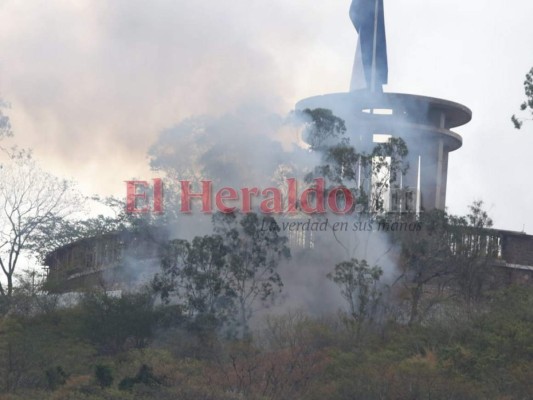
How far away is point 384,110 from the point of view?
164 feet

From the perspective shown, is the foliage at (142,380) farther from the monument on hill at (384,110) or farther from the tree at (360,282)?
the monument on hill at (384,110)

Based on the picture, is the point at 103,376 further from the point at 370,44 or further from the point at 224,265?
the point at 370,44

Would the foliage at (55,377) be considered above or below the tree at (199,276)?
below

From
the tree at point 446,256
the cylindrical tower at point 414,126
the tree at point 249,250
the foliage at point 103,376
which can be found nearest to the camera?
the foliage at point 103,376

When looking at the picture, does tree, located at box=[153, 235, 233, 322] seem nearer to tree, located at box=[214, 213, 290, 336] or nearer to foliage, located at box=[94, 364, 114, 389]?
tree, located at box=[214, 213, 290, 336]

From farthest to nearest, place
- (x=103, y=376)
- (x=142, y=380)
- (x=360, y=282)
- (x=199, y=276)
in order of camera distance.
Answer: (x=199, y=276), (x=360, y=282), (x=103, y=376), (x=142, y=380)

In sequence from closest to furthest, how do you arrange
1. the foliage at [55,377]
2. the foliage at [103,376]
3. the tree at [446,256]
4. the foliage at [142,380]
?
1. the foliage at [142,380]
2. the foliage at [103,376]
3. the foliage at [55,377]
4. the tree at [446,256]

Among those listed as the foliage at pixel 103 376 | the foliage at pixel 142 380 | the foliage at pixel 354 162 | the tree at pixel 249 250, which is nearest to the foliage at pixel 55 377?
the foliage at pixel 103 376

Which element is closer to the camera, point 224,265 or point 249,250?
point 224,265

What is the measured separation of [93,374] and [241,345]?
446 centimetres

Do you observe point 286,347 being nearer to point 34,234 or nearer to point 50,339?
point 50,339

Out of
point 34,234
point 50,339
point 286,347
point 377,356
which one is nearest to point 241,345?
Answer: point 286,347

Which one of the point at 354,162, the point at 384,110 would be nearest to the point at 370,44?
the point at 384,110

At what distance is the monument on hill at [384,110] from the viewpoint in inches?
1927
